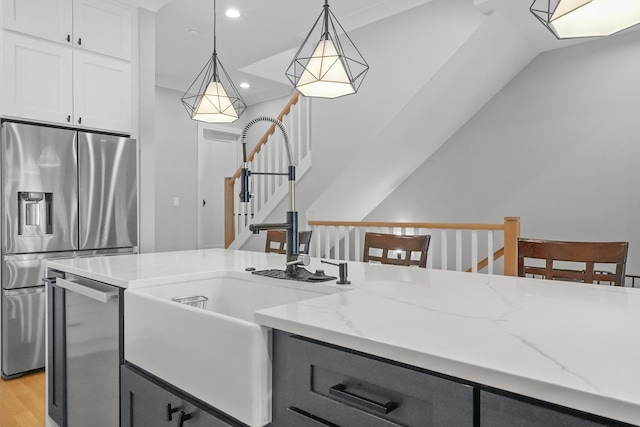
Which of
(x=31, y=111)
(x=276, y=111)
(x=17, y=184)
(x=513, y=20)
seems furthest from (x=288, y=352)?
(x=276, y=111)

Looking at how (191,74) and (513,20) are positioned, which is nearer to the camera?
(513,20)

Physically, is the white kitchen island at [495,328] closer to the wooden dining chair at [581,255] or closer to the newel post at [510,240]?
the wooden dining chair at [581,255]

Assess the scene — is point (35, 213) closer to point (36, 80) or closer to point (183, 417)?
point (36, 80)

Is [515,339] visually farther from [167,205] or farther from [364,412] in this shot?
[167,205]

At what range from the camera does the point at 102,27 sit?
339 cm

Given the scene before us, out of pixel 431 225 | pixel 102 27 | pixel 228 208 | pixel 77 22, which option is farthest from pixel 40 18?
pixel 431 225

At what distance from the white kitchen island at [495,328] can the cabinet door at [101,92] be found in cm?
223

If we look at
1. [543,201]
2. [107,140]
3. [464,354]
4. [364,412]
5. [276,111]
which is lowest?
[364,412]

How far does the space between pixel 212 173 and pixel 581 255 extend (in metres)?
5.84

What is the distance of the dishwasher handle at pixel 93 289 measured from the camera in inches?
58.6

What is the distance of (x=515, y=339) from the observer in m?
0.80

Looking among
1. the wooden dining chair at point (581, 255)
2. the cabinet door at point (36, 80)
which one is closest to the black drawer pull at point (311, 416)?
the wooden dining chair at point (581, 255)

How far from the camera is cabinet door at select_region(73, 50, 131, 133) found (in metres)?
3.24

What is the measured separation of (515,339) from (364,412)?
0.31 m
